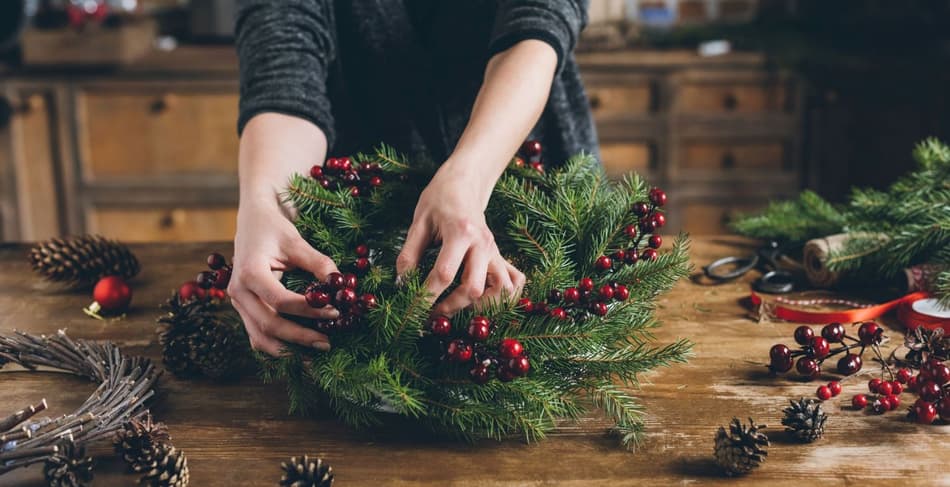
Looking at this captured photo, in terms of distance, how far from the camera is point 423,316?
67 cm

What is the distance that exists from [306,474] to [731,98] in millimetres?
2230

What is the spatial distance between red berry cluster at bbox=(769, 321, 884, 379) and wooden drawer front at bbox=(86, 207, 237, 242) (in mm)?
2112

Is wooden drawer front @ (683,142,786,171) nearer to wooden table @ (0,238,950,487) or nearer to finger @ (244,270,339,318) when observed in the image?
wooden table @ (0,238,950,487)

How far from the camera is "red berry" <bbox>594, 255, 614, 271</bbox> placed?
754 mm

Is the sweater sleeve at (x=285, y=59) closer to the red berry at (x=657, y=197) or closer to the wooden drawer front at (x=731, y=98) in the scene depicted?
the red berry at (x=657, y=197)

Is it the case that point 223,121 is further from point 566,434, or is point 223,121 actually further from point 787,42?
point 566,434

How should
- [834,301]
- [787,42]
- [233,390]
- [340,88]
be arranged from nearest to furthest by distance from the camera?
[233,390], [834,301], [340,88], [787,42]

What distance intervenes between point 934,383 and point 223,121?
2224 millimetres

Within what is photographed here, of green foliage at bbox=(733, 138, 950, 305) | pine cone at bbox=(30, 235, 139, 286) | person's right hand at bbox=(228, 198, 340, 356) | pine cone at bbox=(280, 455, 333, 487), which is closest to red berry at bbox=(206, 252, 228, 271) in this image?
person's right hand at bbox=(228, 198, 340, 356)

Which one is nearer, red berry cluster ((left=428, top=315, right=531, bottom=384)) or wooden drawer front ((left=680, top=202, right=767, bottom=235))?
red berry cluster ((left=428, top=315, right=531, bottom=384))

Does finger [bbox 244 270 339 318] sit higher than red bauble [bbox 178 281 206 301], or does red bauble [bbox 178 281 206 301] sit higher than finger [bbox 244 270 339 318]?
finger [bbox 244 270 339 318]

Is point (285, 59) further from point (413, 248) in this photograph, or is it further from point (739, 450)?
point (739, 450)

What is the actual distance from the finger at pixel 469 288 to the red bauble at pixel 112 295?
0.44 metres

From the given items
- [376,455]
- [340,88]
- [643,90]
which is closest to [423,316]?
[376,455]
